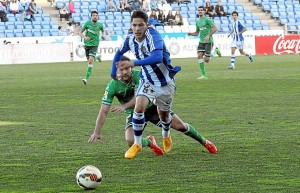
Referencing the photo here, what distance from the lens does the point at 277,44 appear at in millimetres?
49312

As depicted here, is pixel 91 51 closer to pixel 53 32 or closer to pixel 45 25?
pixel 53 32

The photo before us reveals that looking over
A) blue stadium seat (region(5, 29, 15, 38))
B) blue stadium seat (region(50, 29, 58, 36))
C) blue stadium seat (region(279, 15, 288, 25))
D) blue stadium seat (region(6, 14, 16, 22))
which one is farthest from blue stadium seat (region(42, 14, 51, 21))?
blue stadium seat (region(279, 15, 288, 25))

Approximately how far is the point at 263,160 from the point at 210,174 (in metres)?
1.15

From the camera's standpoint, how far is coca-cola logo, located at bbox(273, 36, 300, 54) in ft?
162

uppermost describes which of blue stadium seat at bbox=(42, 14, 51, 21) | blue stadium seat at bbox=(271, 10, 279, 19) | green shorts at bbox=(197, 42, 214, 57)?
green shorts at bbox=(197, 42, 214, 57)

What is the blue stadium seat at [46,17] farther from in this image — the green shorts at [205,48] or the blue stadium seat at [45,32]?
the green shorts at [205,48]

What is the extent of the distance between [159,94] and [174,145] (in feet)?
4.53

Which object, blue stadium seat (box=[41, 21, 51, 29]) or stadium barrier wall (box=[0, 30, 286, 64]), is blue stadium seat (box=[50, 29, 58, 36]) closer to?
blue stadium seat (box=[41, 21, 51, 29])

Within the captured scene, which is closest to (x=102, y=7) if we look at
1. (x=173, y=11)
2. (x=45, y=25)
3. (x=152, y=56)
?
(x=173, y=11)

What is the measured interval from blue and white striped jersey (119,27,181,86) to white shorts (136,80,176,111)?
5 centimetres

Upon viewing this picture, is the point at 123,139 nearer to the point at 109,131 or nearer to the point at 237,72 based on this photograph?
the point at 109,131

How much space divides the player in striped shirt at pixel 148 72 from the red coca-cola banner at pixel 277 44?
38.8 m

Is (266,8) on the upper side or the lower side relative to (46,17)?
lower

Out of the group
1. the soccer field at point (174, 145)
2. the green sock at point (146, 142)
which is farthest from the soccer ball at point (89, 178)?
the green sock at point (146, 142)
